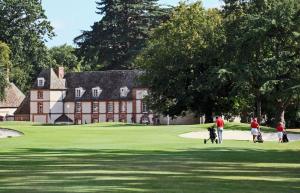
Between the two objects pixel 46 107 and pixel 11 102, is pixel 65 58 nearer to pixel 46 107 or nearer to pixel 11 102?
pixel 11 102

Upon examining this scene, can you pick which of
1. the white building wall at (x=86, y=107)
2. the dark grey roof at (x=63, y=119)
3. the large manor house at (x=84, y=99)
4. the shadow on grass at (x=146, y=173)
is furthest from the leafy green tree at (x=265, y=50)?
the dark grey roof at (x=63, y=119)

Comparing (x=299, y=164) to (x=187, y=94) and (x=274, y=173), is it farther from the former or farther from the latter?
(x=187, y=94)

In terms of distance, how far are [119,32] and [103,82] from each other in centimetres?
1221

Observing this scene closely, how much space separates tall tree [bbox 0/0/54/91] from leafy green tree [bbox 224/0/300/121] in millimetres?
35253

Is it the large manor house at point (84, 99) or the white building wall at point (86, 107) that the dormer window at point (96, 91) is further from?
the white building wall at point (86, 107)

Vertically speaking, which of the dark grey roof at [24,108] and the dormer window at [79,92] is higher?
the dormer window at [79,92]

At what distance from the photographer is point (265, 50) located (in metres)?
57.0

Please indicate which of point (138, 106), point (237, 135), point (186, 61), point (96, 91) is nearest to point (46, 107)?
point (96, 91)

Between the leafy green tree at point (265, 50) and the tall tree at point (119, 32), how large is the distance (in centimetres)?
4031

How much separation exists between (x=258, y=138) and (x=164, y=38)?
105 feet

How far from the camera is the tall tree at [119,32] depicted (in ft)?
342

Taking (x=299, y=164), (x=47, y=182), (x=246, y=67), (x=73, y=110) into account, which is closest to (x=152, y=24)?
(x=73, y=110)

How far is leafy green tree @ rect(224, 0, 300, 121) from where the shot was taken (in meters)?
51.7

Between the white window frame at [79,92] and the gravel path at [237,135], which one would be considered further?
the white window frame at [79,92]
